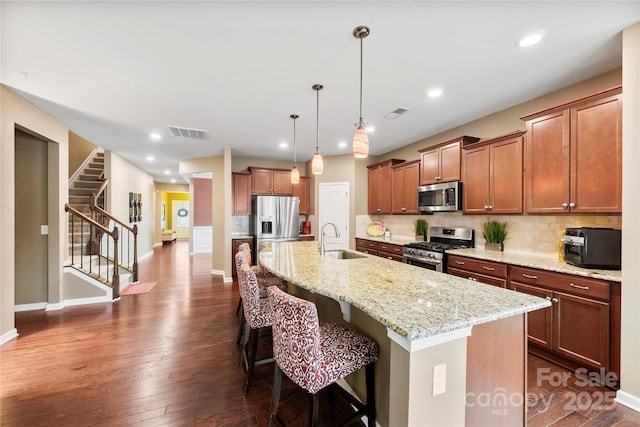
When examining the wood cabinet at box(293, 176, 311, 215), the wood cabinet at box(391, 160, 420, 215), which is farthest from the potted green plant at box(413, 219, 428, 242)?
the wood cabinet at box(293, 176, 311, 215)

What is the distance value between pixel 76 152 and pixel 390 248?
7614mm

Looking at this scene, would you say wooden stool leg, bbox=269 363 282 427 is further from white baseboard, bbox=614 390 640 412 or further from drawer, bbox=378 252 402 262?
drawer, bbox=378 252 402 262

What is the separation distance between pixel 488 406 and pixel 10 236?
15.1ft

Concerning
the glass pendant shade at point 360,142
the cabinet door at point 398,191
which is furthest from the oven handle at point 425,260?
the glass pendant shade at point 360,142

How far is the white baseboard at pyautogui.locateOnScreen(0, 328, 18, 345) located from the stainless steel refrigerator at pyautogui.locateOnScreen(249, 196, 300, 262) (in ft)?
11.2

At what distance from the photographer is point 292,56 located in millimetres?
2271

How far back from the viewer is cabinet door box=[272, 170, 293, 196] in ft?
20.2

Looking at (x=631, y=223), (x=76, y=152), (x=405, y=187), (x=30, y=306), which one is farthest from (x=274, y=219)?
(x=76, y=152)

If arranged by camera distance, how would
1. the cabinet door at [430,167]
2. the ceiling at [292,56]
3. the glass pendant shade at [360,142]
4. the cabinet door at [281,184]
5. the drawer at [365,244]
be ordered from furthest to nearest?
the cabinet door at [281,184] → the drawer at [365,244] → the cabinet door at [430,167] → the glass pendant shade at [360,142] → the ceiling at [292,56]

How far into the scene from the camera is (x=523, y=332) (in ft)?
5.00

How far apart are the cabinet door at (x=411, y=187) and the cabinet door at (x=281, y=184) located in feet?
8.68

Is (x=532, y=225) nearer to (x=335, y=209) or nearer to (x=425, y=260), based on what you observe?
(x=425, y=260)

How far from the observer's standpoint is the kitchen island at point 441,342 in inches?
47.6

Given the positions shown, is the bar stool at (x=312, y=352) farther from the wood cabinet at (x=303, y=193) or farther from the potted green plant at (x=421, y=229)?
the wood cabinet at (x=303, y=193)
